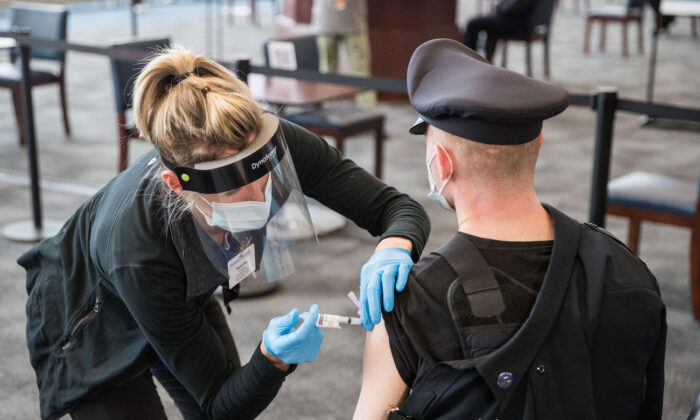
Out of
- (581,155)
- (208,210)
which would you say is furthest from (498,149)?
(581,155)

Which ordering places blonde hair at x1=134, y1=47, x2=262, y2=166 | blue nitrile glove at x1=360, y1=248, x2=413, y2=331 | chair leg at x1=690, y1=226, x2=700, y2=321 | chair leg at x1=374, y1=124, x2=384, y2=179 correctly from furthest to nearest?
chair leg at x1=374, y1=124, x2=384, y2=179, chair leg at x1=690, y1=226, x2=700, y2=321, blonde hair at x1=134, y1=47, x2=262, y2=166, blue nitrile glove at x1=360, y1=248, x2=413, y2=331

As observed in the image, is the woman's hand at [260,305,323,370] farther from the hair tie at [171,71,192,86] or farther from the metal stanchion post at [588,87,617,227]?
the metal stanchion post at [588,87,617,227]

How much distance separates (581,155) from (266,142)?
3919 millimetres

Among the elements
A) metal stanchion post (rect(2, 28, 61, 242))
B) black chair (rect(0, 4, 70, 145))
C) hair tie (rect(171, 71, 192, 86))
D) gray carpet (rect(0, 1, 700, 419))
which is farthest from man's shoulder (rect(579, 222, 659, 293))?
black chair (rect(0, 4, 70, 145))

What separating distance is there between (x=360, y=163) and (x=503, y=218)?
3694mm

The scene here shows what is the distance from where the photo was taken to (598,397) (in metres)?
1.11

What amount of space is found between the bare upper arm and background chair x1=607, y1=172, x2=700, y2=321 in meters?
1.95

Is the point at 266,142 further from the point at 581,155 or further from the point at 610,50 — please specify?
the point at 610,50

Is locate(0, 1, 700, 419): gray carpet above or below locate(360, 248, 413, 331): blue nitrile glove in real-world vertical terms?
below

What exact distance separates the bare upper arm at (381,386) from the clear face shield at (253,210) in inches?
15.1

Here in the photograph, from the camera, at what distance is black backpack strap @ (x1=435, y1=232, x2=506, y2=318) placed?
1.07 meters

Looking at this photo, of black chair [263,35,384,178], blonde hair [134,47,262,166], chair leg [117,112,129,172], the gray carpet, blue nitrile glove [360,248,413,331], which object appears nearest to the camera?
blue nitrile glove [360,248,413,331]

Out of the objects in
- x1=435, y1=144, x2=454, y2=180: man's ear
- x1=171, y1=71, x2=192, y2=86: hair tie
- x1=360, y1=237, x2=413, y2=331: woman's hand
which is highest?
x1=171, y1=71, x2=192, y2=86: hair tie

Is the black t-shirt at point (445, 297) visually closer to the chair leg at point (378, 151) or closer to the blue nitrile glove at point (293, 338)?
the blue nitrile glove at point (293, 338)
